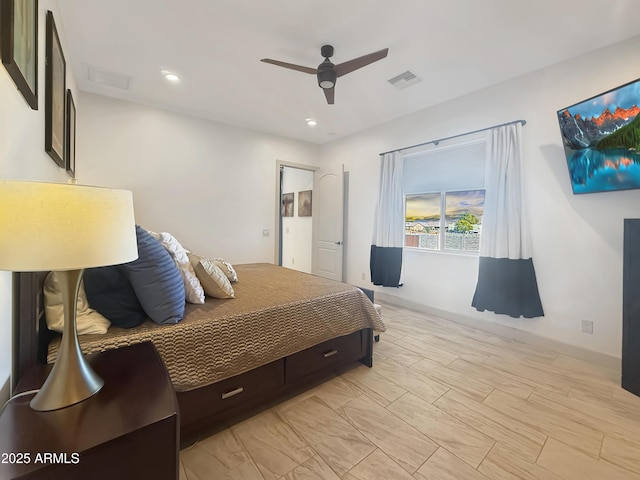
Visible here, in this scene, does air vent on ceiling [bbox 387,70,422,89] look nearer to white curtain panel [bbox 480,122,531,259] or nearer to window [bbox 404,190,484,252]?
white curtain panel [bbox 480,122,531,259]

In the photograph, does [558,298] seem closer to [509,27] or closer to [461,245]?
[461,245]

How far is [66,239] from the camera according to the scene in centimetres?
69

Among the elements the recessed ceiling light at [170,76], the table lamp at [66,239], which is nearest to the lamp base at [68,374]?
the table lamp at [66,239]

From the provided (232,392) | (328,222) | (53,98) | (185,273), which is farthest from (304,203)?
(232,392)

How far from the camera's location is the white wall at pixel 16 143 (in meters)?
0.94

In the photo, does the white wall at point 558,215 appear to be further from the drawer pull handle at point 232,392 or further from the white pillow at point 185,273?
the white pillow at point 185,273

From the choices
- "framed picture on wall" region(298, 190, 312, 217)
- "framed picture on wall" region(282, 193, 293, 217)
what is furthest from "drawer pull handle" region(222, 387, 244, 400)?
"framed picture on wall" region(282, 193, 293, 217)

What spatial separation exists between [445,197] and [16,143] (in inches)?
147

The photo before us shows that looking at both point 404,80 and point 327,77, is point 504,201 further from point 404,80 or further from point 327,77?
point 327,77

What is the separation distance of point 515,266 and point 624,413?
132cm

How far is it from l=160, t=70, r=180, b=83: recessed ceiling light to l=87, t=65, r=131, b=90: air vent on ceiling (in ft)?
1.36

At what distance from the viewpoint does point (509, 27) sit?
83.1 inches

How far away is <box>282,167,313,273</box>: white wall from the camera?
5.82 m

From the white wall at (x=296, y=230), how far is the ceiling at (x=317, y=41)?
271 centimetres
